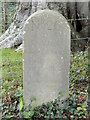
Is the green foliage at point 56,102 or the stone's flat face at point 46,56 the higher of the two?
the stone's flat face at point 46,56

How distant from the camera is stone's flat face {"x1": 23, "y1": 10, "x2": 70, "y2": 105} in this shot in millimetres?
2822

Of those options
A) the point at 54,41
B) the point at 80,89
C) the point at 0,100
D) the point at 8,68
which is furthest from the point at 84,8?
the point at 0,100

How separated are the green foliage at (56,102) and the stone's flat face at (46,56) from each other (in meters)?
0.15

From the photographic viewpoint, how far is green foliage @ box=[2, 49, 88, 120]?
2.76 m

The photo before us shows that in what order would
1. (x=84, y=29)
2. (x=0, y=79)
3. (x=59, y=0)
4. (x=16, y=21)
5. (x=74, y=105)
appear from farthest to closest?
1. (x=16, y=21)
2. (x=84, y=29)
3. (x=59, y=0)
4. (x=0, y=79)
5. (x=74, y=105)

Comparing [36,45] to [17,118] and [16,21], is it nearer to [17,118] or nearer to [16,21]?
[17,118]

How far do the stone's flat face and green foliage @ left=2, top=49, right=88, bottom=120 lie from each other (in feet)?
0.49

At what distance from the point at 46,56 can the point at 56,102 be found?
63cm

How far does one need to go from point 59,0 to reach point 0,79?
2916 mm

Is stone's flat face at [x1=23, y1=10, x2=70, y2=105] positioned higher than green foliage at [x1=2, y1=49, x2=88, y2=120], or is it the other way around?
stone's flat face at [x1=23, y1=10, x2=70, y2=105]

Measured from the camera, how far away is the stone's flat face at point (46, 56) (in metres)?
2.82

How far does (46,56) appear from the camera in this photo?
9.46ft

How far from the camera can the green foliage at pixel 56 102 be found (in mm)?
2762

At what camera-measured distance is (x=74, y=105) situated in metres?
2.97
